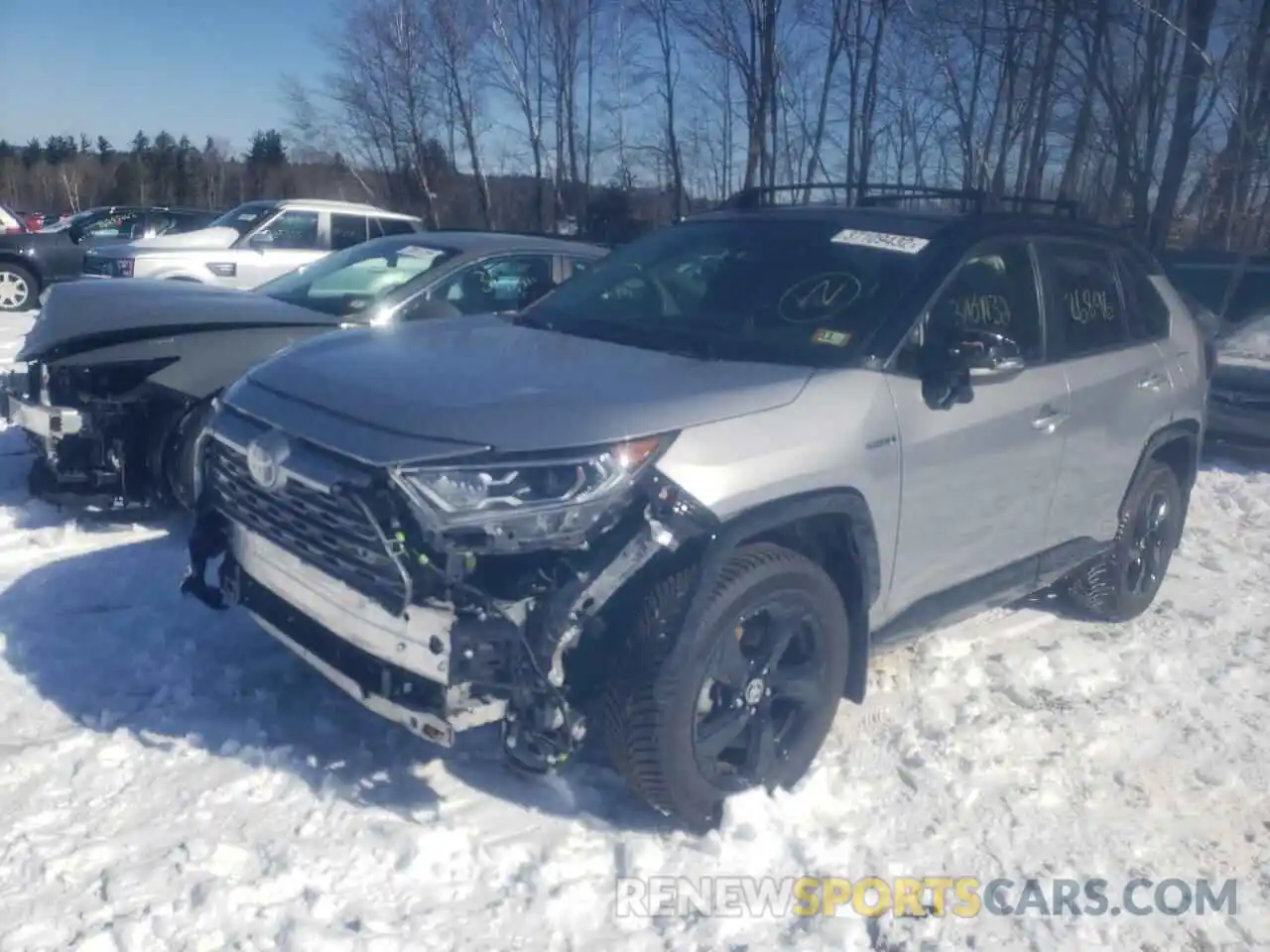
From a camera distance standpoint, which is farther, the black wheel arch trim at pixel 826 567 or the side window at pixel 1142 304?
the side window at pixel 1142 304

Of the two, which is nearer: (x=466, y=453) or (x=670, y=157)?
(x=466, y=453)

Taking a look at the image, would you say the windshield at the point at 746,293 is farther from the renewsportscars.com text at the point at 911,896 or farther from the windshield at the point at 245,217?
the windshield at the point at 245,217

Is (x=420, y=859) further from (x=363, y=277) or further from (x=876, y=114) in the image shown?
(x=876, y=114)

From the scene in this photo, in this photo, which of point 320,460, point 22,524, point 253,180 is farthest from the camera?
point 253,180

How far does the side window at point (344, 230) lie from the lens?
11.8 meters

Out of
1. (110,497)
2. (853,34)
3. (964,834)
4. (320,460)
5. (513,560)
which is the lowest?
(964,834)

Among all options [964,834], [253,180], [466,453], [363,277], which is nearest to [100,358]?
[363,277]

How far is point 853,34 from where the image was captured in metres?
22.0

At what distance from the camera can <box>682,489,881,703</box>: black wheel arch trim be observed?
3.09 metres

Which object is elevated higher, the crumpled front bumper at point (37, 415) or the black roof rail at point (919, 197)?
the black roof rail at point (919, 197)

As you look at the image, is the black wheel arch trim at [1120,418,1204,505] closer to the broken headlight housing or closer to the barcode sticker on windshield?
the barcode sticker on windshield

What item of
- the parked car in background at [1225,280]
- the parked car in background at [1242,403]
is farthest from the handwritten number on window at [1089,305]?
the parked car in background at [1225,280]

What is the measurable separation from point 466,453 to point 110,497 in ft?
10.6

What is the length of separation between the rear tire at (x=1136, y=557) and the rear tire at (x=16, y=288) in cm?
1432
